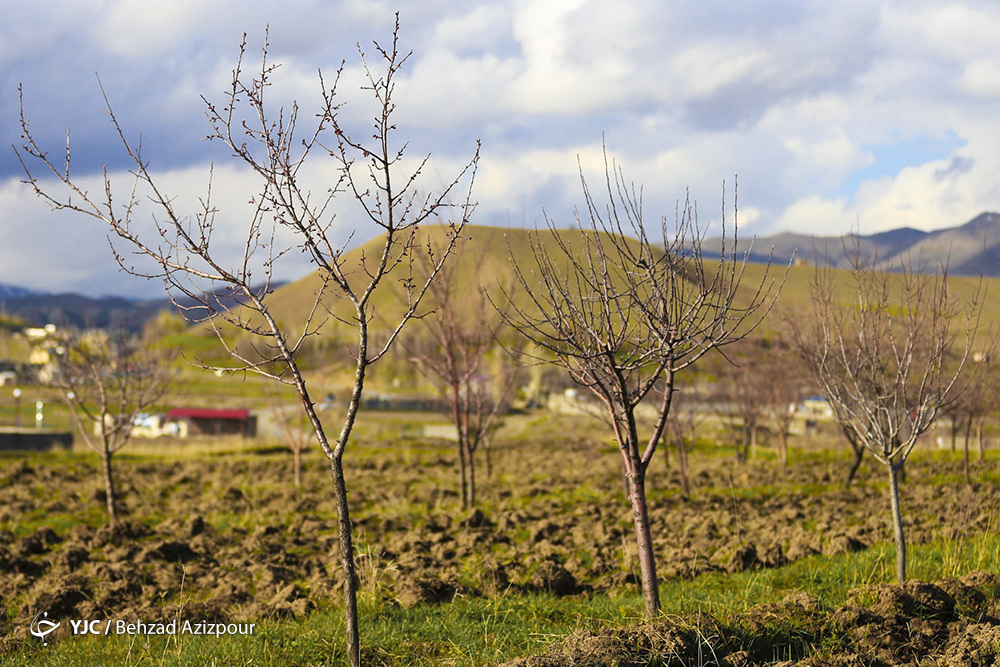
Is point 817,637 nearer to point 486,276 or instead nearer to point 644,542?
point 644,542

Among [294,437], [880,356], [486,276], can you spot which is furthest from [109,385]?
[486,276]

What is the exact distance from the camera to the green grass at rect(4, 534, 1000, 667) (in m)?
6.23

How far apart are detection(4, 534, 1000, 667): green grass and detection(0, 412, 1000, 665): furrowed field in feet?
0.10

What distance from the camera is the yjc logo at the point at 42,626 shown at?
739cm

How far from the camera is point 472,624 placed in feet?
23.2

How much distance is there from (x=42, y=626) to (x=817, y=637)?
6.88 metres

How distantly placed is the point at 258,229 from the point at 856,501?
552 inches

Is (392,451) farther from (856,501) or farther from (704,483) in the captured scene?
(856,501)

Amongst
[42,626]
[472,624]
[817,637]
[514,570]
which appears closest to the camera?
[817,637]

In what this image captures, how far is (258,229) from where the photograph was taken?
218 inches

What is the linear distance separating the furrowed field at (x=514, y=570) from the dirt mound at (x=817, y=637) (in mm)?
18

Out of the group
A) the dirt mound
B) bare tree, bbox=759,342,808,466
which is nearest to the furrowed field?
the dirt mound

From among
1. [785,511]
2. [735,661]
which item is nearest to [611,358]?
[735,661]

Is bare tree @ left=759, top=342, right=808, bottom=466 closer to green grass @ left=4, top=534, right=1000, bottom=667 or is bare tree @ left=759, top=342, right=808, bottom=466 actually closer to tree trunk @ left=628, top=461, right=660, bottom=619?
green grass @ left=4, top=534, right=1000, bottom=667
